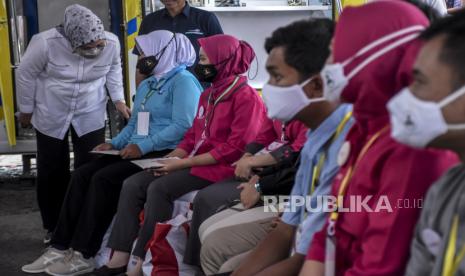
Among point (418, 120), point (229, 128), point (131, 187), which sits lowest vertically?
point (131, 187)

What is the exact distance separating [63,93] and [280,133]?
69.2 inches

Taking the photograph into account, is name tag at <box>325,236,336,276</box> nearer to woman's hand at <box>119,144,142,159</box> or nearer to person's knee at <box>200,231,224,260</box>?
person's knee at <box>200,231,224,260</box>

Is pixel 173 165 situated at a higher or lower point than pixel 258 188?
lower

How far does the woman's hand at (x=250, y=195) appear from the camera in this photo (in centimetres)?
293

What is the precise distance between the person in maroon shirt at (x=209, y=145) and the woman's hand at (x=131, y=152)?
0.28 metres

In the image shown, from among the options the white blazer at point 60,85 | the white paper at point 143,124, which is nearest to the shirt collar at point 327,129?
the white paper at point 143,124

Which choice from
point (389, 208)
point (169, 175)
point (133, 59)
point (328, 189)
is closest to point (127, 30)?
point (133, 59)

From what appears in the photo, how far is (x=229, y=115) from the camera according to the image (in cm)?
348

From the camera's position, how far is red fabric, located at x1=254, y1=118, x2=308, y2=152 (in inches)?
115

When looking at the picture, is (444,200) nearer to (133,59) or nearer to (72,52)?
(72,52)

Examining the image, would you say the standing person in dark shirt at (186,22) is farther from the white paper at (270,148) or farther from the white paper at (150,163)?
the white paper at (270,148)

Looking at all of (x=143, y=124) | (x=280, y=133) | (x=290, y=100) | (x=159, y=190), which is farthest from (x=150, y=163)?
(x=290, y=100)

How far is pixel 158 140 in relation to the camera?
13.1 ft

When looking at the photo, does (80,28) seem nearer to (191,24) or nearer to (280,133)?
(191,24)
